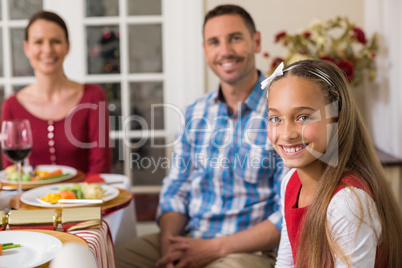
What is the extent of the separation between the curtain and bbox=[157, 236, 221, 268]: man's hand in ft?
4.42

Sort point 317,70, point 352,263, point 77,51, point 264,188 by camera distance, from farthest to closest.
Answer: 1. point 77,51
2. point 264,188
3. point 317,70
4. point 352,263

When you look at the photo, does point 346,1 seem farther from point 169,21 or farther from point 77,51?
point 77,51

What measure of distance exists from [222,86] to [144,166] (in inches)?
66.3

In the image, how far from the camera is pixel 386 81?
2.60 metres

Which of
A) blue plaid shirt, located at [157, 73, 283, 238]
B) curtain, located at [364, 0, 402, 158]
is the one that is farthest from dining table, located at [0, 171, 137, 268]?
curtain, located at [364, 0, 402, 158]

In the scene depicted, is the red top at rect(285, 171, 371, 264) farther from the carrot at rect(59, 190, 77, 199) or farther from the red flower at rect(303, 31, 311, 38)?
the red flower at rect(303, 31, 311, 38)

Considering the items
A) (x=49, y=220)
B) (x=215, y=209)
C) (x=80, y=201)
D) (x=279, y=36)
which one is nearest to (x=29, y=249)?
(x=49, y=220)

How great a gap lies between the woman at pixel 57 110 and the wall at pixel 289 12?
3.66 feet

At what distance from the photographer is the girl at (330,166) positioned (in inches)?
37.9

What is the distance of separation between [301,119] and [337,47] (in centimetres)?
182

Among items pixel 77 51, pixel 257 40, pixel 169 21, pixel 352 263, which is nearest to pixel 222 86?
pixel 257 40

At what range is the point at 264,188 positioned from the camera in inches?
66.7

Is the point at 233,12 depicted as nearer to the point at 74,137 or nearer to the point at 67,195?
the point at 74,137

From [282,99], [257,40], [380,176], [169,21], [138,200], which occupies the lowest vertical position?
[138,200]
